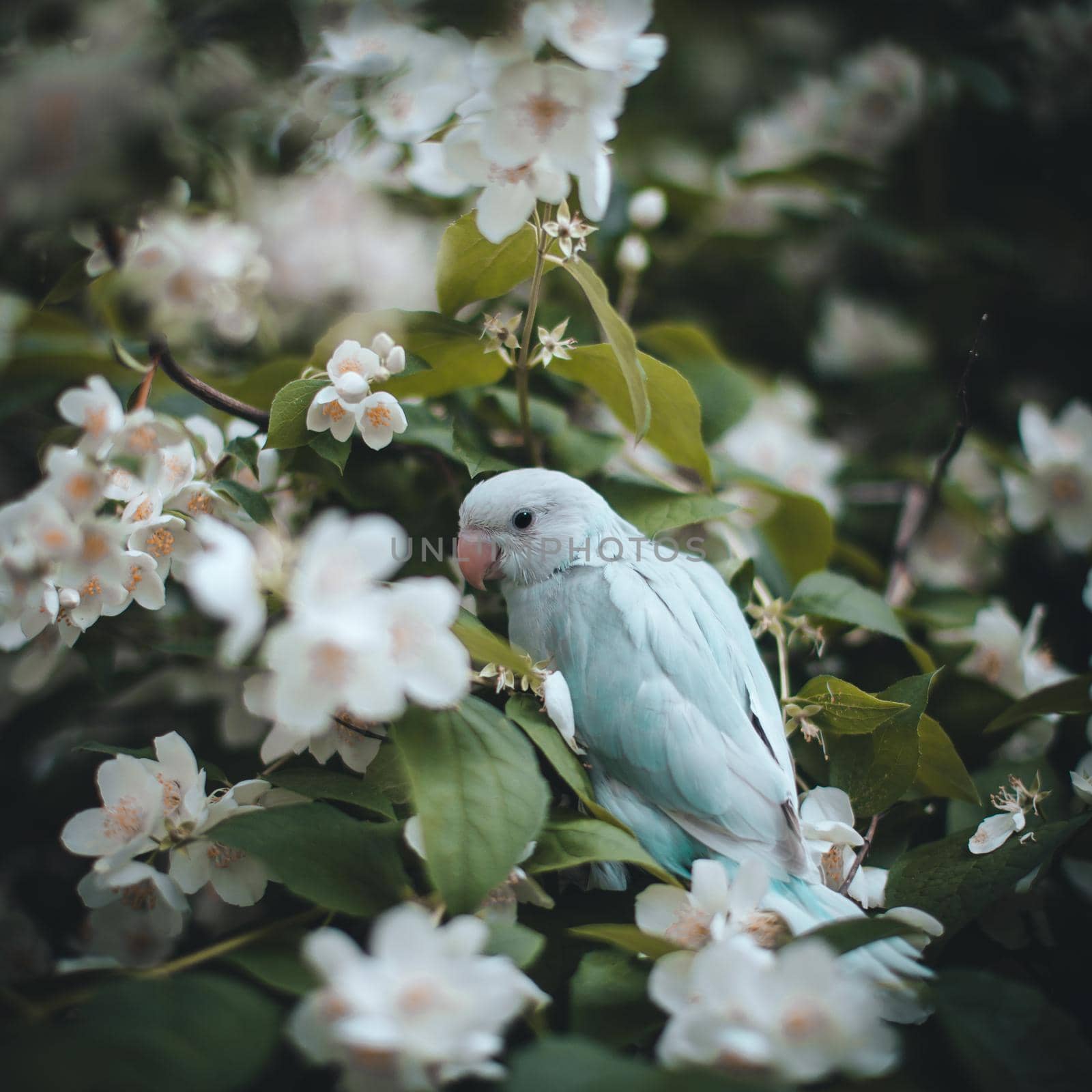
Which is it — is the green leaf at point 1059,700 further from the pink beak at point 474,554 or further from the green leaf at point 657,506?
the pink beak at point 474,554

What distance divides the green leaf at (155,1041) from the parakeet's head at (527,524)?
0.44 meters

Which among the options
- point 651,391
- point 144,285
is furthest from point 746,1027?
point 144,285

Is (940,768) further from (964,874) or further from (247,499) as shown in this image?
(247,499)

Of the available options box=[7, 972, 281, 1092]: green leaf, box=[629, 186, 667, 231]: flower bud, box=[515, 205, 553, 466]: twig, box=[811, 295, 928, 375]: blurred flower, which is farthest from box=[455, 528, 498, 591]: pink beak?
box=[811, 295, 928, 375]: blurred flower

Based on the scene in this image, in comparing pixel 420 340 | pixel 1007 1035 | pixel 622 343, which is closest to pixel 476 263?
pixel 420 340

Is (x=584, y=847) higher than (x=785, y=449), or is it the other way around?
(x=584, y=847)

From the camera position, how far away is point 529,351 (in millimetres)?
852

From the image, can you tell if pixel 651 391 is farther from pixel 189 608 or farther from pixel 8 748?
pixel 8 748

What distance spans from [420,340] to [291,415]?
166 mm

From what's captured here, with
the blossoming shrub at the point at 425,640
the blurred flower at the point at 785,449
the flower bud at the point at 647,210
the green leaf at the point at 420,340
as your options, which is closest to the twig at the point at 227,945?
the blossoming shrub at the point at 425,640

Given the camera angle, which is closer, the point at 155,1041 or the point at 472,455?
the point at 155,1041

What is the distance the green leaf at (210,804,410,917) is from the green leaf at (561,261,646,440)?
399 millimetres

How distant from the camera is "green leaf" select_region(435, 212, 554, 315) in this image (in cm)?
78

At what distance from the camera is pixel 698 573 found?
2.77ft
